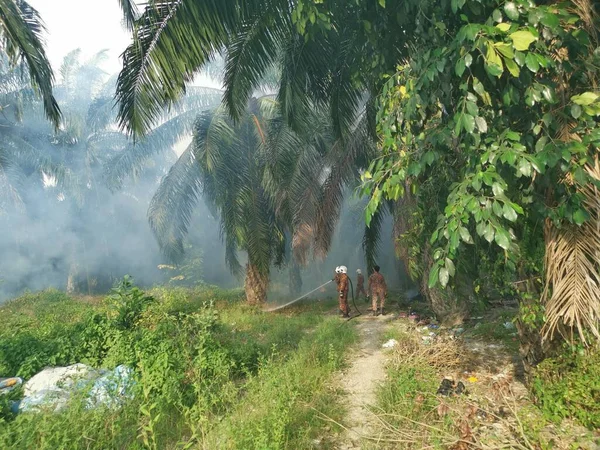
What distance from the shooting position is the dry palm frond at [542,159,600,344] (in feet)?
9.27

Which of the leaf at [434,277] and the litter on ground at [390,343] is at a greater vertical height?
the leaf at [434,277]

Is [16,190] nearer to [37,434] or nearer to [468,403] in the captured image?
[37,434]

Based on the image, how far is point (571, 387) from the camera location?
3.25 metres

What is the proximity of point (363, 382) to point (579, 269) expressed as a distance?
2.62 metres

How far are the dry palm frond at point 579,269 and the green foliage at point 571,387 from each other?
12.7 inches

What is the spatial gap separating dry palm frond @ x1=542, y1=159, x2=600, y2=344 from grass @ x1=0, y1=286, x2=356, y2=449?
6.96 ft

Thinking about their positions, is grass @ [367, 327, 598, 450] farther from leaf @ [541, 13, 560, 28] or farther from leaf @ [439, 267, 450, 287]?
leaf @ [541, 13, 560, 28]

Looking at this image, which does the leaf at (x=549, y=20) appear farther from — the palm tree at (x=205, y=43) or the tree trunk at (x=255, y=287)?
the tree trunk at (x=255, y=287)

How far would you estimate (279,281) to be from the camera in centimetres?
1875

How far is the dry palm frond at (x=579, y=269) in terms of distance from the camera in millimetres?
2824

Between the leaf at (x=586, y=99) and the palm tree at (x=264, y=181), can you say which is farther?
the palm tree at (x=264, y=181)

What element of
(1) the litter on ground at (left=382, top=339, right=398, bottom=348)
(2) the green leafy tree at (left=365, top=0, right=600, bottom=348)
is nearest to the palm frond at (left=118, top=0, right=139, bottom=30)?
(2) the green leafy tree at (left=365, top=0, right=600, bottom=348)

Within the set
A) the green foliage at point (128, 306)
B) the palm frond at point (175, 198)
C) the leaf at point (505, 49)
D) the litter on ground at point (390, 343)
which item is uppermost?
the palm frond at point (175, 198)

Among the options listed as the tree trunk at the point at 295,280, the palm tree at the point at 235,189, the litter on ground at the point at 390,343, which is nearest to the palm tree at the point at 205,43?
the litter on ground at the point at 390,343
